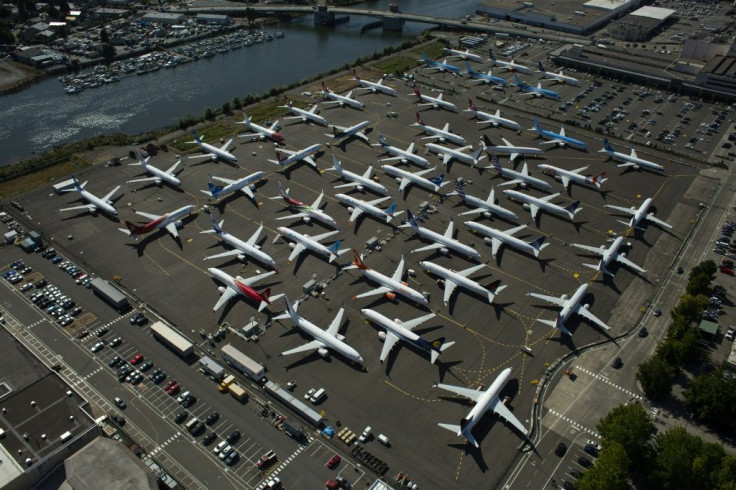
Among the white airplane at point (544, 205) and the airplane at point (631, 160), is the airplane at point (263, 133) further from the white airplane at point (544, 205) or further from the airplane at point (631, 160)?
the airplane at point (631, 160)

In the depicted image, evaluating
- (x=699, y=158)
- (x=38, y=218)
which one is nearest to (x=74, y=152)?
(x=38, y=218)

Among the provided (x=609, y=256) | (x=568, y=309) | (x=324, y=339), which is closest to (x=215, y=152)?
(x=324, y=339)

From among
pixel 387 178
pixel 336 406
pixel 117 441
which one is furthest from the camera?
pixel 387 178

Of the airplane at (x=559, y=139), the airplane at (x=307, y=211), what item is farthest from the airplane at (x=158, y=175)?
the airplane at (x=559, y=139)

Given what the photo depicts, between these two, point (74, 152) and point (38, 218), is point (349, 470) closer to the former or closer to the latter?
point (38, 218)

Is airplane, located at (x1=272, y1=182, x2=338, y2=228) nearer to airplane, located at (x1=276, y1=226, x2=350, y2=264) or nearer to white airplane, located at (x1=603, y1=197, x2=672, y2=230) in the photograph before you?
→ airplane, located at (x1=276, y1=226, x2=350, y2=264)

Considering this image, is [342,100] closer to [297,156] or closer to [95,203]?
[297,156]
